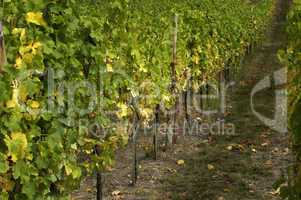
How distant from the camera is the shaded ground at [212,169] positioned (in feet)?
30.3

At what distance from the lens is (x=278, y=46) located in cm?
3431

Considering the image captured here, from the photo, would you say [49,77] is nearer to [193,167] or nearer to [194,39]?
[193,167]

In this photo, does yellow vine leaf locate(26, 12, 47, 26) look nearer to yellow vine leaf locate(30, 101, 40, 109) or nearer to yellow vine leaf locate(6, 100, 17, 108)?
yellow vine leaf locate(30, 101, 40, 109)

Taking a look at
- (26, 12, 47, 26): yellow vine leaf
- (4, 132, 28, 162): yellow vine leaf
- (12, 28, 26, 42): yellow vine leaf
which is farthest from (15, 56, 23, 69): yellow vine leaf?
(4, 132, 28, 162): yellow vine leaf

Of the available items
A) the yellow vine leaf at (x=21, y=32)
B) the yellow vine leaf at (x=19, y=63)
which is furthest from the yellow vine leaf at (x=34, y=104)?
the yellow vine leaf at (x=21, y=32)

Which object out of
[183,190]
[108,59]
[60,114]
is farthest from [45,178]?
[183,190]

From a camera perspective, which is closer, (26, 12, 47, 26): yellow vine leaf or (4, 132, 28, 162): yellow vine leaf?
(4, 132, 28, 162): yellow vine leaf

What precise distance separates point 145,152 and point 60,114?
241 inches

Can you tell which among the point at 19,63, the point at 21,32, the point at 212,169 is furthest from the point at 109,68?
the point at 212,169

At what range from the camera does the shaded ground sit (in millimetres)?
9250

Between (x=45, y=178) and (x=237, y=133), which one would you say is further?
(x=237, y=133)

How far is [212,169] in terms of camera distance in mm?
10594

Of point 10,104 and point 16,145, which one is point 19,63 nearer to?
point 10,104

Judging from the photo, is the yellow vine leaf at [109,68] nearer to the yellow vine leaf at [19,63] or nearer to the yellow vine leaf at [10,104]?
the yellow vine leaf at [19,63]
